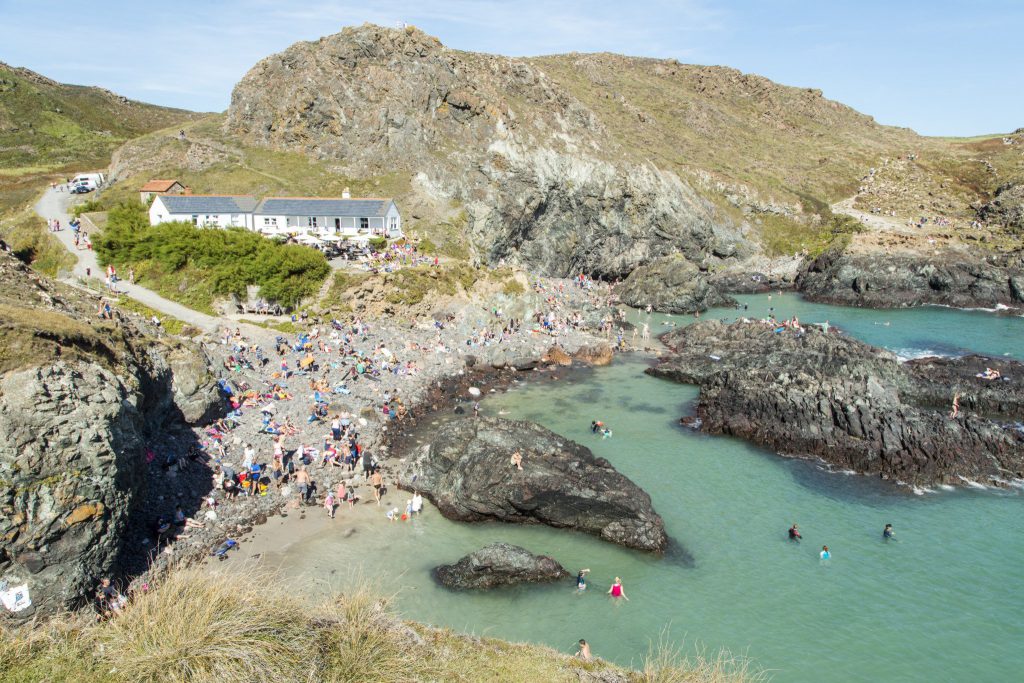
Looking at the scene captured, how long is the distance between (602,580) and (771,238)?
8874cm

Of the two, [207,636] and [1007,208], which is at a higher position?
[1007,208]

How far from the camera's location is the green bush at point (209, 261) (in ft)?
149

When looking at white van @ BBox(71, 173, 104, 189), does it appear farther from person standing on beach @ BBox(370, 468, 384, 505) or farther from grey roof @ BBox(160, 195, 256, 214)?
person standing on beach @ BBox(370, 468, 384, 505)

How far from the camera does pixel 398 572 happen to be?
2106 centimetres

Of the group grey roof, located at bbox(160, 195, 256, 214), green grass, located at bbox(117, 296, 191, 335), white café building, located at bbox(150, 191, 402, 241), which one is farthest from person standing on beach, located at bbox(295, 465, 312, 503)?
grey roof, located at bbox(160, 195, 256, 214)

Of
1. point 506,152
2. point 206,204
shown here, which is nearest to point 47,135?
point 206,204

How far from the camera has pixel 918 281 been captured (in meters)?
74.9

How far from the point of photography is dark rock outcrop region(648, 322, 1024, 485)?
29.8m

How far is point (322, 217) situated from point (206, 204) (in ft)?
34.9

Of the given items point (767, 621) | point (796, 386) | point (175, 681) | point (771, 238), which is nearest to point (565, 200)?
point (771, 238)

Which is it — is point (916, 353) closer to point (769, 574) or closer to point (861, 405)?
point (861, 405)

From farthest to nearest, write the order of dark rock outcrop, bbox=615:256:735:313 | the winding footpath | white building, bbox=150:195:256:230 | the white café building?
1. dark rock outcrop, bbox=615:256:735:313
2. the white café building
3. white building, bbox=150:195:256:230
4. the winding footpath

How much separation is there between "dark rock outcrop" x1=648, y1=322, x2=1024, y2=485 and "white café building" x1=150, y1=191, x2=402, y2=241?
1226 inches

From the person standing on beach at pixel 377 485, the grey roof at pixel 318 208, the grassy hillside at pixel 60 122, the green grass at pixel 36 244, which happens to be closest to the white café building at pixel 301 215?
the grey roof at pixel 318 208
